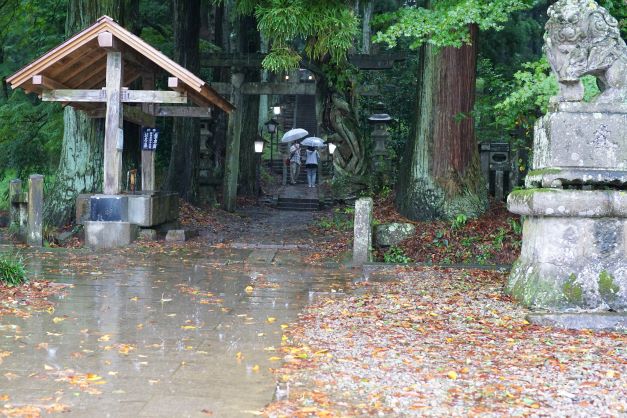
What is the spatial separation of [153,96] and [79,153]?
2395 millimetres

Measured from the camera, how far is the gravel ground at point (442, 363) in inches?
216

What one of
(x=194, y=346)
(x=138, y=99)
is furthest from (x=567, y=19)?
(x=138, y=99)

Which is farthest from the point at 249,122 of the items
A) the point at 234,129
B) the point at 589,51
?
the point at 589,51

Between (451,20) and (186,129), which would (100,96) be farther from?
(186,129)

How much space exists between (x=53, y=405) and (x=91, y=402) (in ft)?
0.83

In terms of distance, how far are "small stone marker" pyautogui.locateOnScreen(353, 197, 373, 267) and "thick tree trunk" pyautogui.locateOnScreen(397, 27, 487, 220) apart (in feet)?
7.39

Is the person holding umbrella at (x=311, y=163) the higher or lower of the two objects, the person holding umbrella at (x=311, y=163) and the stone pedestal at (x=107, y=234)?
the higher

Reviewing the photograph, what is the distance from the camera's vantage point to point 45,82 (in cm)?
1426

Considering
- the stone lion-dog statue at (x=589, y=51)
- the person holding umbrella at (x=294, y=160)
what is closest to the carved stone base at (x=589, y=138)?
the stone lion-dog statue at (x=589, y=51)

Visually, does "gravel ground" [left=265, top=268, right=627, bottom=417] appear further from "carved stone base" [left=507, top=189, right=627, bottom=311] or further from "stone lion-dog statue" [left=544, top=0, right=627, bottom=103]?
"stone lion-dog statue" [left=544, top=0, right=627, bottom=103]

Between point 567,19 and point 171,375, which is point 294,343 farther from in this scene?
point 567,19

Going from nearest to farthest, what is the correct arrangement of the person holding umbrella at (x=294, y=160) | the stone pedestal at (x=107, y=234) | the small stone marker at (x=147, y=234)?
the stone pedestal at (x=107, y=234) < the small stone marker at (x=147, y=234) < the person holding umbrella at (x=294, y=160)

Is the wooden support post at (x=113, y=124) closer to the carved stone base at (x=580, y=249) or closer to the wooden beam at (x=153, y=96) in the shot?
the wooden beam at (x=153, y=96)

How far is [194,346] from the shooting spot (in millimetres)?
7102
